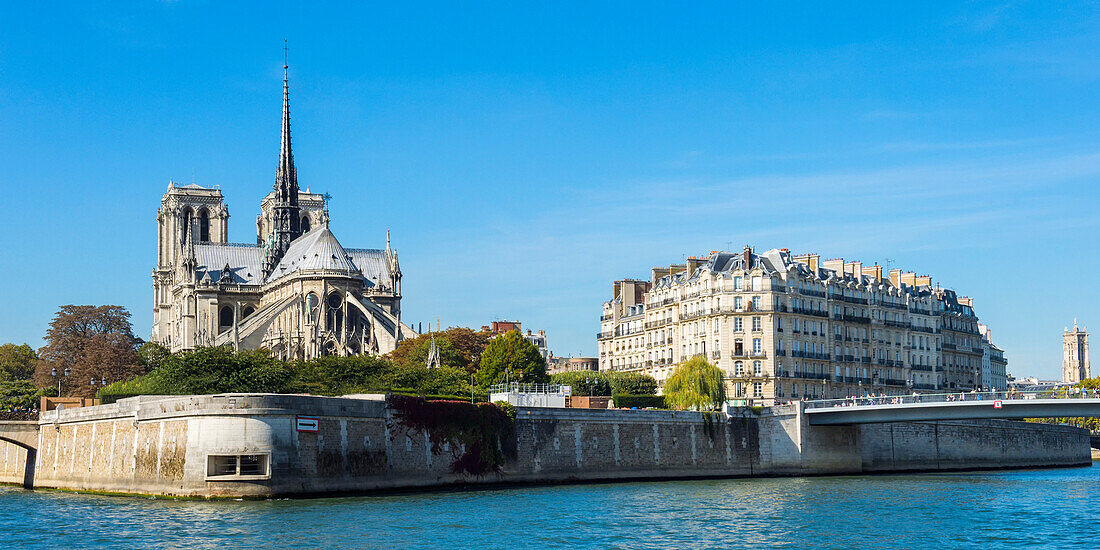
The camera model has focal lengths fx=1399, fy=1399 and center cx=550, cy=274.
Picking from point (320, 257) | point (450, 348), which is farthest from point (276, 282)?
point (450, 348)

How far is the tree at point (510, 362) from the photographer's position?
86.2 meters

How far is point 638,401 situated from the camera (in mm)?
75312

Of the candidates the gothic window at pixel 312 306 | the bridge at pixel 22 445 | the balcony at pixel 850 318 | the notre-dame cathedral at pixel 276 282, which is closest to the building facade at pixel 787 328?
the balcony at pixel 850 318

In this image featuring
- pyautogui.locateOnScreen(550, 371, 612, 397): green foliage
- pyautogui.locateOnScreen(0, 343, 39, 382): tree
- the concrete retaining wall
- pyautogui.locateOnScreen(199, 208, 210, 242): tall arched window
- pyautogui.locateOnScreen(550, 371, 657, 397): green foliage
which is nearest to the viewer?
the concrete retaining wall

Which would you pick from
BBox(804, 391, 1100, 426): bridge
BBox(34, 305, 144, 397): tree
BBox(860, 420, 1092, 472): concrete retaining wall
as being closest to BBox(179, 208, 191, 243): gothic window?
BBox(34, 305, 144, 397): tree

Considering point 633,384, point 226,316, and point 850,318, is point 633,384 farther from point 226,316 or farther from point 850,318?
point 226,316

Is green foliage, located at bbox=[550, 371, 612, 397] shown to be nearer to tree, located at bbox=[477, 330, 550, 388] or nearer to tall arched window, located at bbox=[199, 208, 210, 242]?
tree, located at bbox=[477, 330, 550, 388]

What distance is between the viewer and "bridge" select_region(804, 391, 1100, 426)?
5947cm

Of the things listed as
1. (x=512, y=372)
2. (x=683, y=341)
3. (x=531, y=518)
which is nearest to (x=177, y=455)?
(x=531, y=518)

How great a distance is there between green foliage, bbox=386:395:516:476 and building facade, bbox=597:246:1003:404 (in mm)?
30065

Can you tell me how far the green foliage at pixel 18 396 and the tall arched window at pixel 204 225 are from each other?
71.3m

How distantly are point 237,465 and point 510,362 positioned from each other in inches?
1603

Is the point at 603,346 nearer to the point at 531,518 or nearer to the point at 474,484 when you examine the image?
the point at 474,484

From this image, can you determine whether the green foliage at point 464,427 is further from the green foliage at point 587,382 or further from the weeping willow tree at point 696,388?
the green foliage at point 587,382
